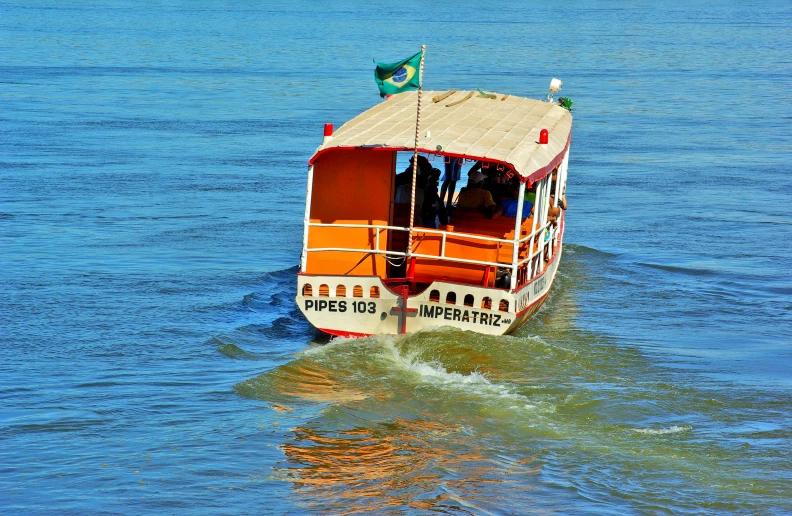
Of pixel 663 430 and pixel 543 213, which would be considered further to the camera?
pixel 543 213

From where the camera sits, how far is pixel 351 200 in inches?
580

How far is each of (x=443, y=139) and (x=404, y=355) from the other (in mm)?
2779

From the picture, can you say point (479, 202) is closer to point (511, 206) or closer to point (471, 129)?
point (511, 206)

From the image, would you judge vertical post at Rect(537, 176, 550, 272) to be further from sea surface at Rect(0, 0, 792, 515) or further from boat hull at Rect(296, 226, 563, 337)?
boat hull at Rect(296, 226, 563, 337)

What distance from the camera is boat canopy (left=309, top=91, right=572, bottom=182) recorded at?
45.9 feet

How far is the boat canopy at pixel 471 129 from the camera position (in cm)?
1398

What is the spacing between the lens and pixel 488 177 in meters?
15.9

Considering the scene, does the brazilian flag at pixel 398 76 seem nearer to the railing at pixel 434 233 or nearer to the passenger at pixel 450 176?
the railing at pixel 434 233

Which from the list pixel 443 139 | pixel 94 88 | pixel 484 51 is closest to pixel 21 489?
pixel 443 139

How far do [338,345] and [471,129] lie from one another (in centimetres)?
351

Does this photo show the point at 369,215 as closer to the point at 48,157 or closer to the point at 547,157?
the point at 547,157

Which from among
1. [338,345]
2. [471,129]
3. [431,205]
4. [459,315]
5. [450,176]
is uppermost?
[471,129]

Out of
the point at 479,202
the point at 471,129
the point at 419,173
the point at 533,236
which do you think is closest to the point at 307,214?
the point at 419,173

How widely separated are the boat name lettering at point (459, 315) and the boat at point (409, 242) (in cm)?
1
